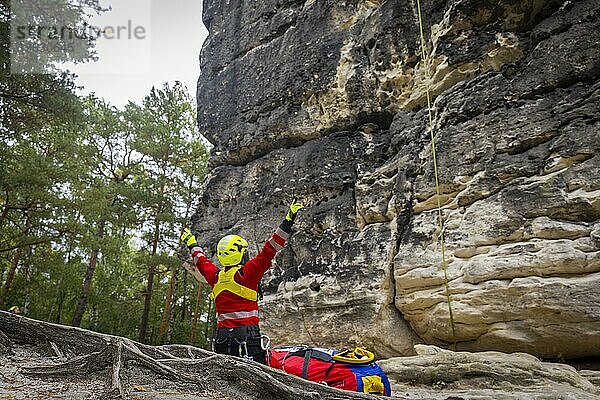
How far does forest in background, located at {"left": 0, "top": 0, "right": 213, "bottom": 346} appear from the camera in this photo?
12.2m

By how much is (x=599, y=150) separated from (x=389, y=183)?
341cm

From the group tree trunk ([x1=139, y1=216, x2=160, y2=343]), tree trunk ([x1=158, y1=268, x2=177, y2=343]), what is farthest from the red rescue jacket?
tree trunk ([x1=158, y1=268, x2=177, y2=343])

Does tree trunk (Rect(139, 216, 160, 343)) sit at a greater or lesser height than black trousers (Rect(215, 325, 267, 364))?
greater

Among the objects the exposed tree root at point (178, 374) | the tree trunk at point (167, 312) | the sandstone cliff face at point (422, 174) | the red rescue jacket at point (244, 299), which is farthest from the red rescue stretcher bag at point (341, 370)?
the tree trunk at point (167, 312)

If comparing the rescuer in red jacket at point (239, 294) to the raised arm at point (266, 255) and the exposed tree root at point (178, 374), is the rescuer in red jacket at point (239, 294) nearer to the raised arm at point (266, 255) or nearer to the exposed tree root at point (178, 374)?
A: the raised arm at point (266, 255)

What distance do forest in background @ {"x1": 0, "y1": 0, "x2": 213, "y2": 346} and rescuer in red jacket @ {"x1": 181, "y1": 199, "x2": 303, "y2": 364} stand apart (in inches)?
280

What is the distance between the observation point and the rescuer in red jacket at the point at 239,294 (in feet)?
15.7

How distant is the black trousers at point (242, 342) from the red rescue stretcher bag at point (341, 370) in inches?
11.8

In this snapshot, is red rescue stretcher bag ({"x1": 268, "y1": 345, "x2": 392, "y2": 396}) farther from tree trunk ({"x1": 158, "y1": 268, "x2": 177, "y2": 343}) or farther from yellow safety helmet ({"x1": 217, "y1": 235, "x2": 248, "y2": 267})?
tree trunk ({"x1": 158, "y1": 268, "x2": 177, "y2": 343})

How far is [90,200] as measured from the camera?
14047mm

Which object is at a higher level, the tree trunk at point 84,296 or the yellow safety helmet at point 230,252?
the tree trunk at point 84,296

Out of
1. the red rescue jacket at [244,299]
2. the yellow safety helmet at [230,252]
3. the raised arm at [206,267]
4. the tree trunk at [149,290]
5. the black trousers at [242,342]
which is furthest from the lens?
the tree trunk at [149,290]

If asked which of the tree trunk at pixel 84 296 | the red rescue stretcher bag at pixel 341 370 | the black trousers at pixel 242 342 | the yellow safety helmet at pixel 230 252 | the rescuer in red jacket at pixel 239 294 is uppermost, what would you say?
the tree trunk at pixel 84 296

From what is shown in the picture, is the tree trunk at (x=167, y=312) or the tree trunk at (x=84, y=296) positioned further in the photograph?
the tree trunk at (x=167, y=312)
